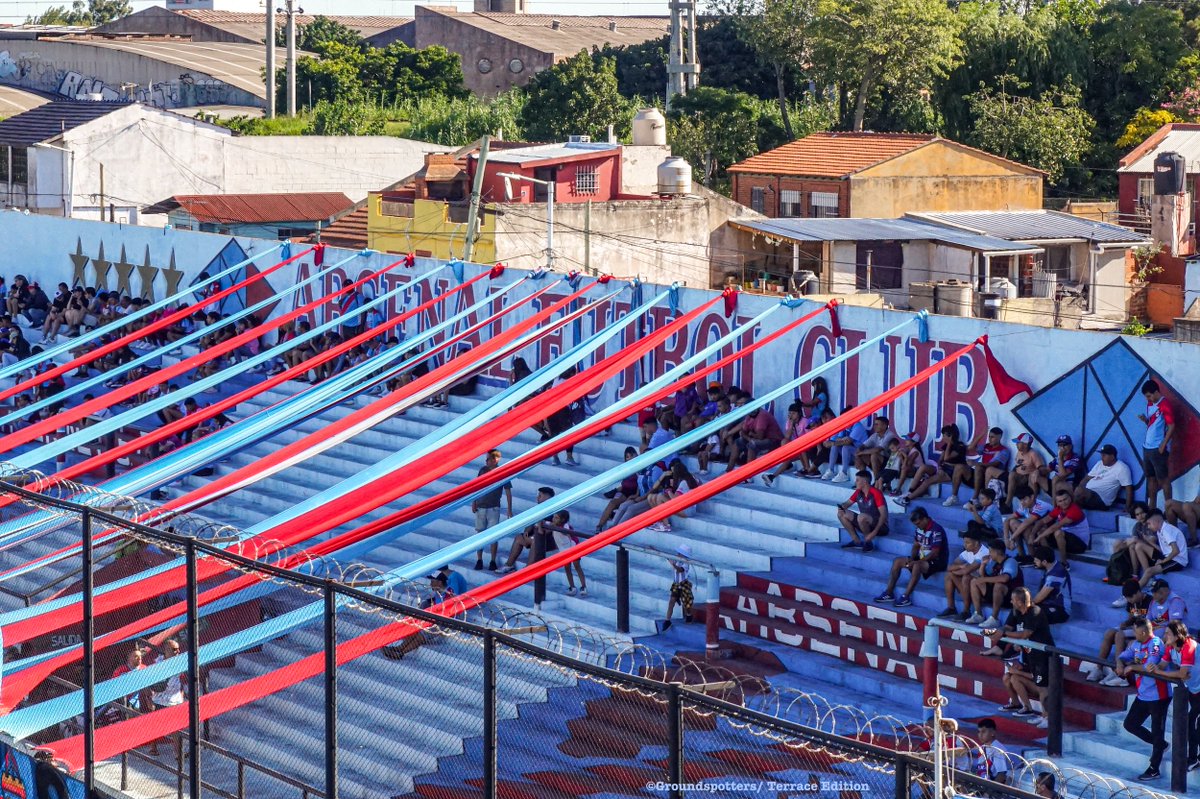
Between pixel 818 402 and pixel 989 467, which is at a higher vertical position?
pixel 818 402

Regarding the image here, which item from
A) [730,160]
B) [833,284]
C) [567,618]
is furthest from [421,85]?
[567,618]

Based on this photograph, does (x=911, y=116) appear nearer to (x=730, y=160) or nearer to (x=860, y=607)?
(x=730, y=160)

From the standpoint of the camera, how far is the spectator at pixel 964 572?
48.2ft

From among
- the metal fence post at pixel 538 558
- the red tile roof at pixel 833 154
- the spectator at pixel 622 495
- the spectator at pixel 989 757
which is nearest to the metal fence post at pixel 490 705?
the spectator at pixel 989 757

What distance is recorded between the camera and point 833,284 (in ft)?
110

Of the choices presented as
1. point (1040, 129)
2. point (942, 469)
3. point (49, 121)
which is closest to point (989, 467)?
point (942, 469)

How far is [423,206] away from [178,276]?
352 inches

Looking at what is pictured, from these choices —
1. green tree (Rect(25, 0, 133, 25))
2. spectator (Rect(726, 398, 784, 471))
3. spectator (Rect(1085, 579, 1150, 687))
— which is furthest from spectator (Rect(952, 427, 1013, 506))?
green tree (Rect(25, 0, 133, 25))

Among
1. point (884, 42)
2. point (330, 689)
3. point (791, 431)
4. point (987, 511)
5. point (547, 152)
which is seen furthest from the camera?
point (884, 42)

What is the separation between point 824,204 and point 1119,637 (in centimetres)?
3283

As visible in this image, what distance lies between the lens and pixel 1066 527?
15398 mm

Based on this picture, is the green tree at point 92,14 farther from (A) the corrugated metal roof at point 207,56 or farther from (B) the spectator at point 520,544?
(B) the spectator at point 520,544

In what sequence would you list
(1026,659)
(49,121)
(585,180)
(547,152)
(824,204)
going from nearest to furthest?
1. (1026,659)
2. (585,180)
3. (547,152)
4. (824,204)
5. (49,121)

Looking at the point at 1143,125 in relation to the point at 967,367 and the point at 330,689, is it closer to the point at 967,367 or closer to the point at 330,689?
the point at 967,367
